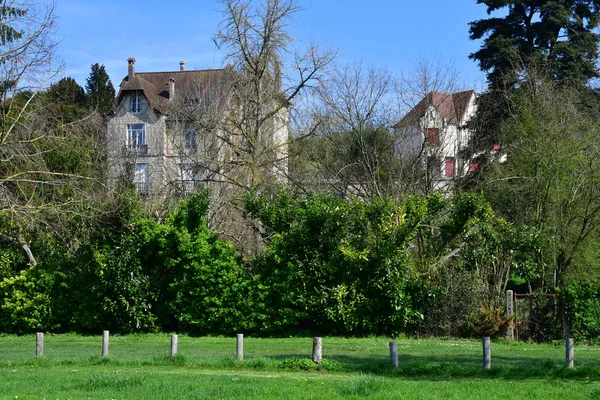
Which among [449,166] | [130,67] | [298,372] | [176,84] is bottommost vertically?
[298,372]

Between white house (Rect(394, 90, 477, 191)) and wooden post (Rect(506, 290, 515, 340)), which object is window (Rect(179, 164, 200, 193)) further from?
wooden post (Rect(506, 290, 515, 340))

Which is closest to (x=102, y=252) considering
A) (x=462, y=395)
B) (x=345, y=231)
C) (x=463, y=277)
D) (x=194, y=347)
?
(x=194, y=347)

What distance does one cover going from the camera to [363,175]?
124ft

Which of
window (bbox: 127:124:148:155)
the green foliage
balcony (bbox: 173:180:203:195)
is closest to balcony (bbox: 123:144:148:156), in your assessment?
window (bbox: 127:124:148:155)

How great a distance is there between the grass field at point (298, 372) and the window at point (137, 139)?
18.7 m

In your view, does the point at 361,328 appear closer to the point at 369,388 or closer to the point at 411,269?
the point at 411,269

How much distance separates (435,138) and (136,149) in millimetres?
17638

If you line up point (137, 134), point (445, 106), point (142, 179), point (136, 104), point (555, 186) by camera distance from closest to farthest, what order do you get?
point (555, 186), point (445, 106), point (142, 179), point (137, 134), point (136, 104)

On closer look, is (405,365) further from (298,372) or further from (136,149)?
(136,149)

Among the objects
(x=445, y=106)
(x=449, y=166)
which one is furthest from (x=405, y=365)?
(x=445, y=106)

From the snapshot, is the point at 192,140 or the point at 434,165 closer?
the point at 434,165

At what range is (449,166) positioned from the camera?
39688 millimetres

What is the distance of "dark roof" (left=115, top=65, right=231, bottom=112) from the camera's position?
4350 centimetres

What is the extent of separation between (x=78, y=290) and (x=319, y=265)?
10227 mm
